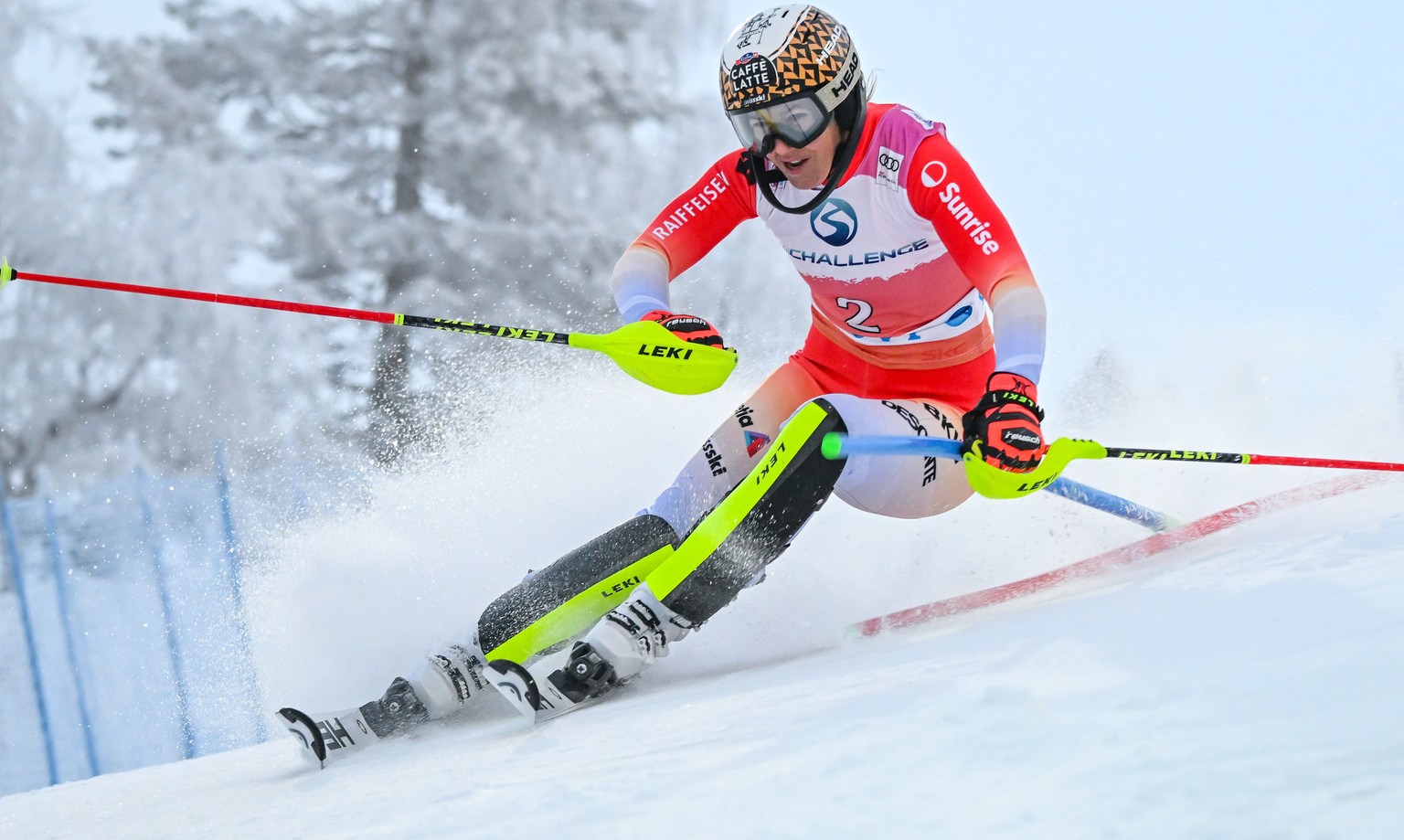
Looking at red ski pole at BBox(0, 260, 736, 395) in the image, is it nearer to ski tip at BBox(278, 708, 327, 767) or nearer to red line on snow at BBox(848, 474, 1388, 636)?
red line on snow at BBox(848, 474, 1388, 636)

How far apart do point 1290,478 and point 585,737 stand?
2400 millimetres

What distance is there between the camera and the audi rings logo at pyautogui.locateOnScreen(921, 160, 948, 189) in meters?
2.58

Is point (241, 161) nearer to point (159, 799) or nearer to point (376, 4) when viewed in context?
point (376, 4)

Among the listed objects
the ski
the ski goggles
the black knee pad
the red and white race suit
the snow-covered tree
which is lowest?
the ski

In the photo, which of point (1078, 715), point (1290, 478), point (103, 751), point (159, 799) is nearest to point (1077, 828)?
point (1078, 715)

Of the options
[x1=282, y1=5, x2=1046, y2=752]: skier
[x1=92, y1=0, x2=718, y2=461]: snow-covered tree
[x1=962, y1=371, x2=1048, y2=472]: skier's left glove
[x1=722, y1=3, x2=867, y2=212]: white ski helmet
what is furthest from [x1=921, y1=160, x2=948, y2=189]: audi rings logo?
[x1=92, y1=0, x2=718, y2=461]: snow-covered tree

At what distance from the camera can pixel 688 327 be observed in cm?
279

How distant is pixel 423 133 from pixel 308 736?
32.4 ft

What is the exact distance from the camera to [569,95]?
1168cm

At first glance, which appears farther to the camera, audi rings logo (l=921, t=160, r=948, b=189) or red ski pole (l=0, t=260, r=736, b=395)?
red ski pole (l=0, t=260, r=736, b=395)

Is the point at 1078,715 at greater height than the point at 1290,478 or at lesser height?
lesser

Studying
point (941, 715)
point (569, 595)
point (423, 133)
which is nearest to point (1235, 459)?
point (941, 715)

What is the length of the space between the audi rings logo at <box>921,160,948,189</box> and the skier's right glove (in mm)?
583

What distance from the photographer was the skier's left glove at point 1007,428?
228 cm
